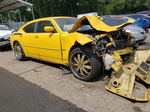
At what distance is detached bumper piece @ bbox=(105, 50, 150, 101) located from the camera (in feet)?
7.34

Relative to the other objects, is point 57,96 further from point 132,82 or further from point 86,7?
point 86,7

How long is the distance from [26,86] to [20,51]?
228 cm

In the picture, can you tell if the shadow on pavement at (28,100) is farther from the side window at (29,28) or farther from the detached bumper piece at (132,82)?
the side window at (29,28)

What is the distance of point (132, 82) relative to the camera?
2354 millimetres

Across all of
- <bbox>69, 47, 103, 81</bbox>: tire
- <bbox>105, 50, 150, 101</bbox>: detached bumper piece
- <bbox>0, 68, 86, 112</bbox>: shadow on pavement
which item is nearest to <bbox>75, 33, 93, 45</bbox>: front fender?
<bbox>69, 47, 103, 81</bbox>: tire

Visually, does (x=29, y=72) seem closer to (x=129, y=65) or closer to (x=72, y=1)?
(x=129, y=65)

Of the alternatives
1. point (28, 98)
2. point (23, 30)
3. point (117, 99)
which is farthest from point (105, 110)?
point (23, 30)

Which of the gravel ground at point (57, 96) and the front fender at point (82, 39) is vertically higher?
the front fender at point (82, 39)

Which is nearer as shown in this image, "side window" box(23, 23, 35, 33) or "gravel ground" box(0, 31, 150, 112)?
"gravel ground" box(0, 31, 150, 112)

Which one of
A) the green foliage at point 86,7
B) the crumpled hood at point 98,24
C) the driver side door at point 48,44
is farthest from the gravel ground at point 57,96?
the green foliage at point 86,7

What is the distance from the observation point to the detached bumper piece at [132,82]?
224 cm

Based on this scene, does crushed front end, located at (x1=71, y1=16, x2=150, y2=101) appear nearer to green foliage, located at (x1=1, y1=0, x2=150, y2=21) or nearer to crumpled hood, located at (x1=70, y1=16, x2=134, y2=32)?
crumpled hood, located at (x1=70, y1=16, x2=134, y2=32)

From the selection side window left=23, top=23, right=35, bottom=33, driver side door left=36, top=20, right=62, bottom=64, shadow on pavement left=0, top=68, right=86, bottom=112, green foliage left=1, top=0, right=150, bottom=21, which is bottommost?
shadow on pavement left=0, top=68, right=86, bottom=112

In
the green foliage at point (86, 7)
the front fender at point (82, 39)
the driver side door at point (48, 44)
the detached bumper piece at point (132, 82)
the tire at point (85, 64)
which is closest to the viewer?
the detached bumper piece at point (132, 82)
